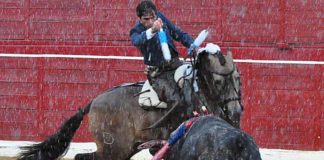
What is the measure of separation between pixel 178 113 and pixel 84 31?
4.12 meters

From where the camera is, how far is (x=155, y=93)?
8.07 metres

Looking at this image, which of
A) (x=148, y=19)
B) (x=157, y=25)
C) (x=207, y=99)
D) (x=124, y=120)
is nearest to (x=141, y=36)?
(x=148, y=19)

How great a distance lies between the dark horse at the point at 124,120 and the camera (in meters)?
7.54

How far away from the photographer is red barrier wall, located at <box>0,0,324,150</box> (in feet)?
35.8

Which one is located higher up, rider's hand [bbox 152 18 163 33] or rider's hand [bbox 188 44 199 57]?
rider's hand [bbox 152 18 163 33]

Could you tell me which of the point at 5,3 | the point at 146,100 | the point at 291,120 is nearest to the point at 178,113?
the point at 146,100

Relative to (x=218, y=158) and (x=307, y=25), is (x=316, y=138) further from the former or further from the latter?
(x=218, y=158)

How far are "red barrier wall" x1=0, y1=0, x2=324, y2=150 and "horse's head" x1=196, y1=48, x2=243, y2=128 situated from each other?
348cm

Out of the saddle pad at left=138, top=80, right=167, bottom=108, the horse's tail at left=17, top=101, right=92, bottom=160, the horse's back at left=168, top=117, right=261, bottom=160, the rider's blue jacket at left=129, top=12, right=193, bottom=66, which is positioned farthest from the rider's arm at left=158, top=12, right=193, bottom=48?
the horse's back at left=168, top=117, right=261, bottom=160

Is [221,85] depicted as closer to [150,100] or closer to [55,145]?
[150,100]

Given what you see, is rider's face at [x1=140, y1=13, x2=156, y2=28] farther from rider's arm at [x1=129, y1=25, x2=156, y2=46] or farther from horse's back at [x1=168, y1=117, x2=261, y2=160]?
horse's back at [x1=168, y1=117, x2=261, y2=160]

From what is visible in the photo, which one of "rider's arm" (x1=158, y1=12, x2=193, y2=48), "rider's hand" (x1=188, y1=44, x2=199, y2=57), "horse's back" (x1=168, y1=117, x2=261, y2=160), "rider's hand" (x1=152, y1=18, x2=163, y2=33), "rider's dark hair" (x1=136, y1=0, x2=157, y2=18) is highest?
"rider's dark hair" (x1=136, y1=0, x2=157, y2=18)

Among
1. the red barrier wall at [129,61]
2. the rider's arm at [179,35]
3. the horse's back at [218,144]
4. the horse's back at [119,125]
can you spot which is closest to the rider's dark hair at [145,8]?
the rider's arm at [179,35]

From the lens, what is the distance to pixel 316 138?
35.8 feet
